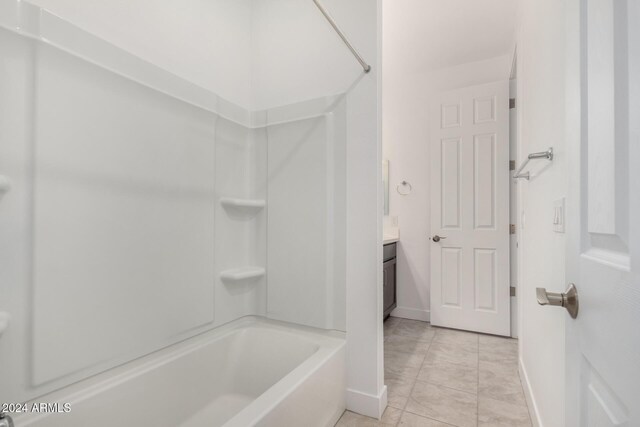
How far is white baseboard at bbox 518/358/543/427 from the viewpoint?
146 centimetres

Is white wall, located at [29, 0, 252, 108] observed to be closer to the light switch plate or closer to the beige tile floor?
the light switch plate

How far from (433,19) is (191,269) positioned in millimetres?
2642

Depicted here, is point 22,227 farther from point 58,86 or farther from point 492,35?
point 492,35

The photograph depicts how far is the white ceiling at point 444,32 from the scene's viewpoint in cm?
230

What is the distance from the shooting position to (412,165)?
3.32 m

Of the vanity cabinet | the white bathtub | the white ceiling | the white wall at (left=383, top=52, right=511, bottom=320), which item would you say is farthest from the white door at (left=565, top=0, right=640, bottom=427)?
the white wall at (left=383, top=52, right=511, bottom=320)

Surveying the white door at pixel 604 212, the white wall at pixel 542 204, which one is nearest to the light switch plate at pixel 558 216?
the white wall at pixel 542 204

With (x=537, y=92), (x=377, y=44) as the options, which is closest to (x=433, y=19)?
(x=377, y=44)

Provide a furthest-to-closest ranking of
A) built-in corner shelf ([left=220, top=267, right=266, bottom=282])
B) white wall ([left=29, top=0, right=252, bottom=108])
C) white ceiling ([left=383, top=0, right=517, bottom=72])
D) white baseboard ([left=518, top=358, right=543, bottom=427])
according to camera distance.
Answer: white ceiling ([left=383, top=0, right=517, bottom=72]) < built-in corner shelf ([left=220, top=267, right=266, bottom=282]) < white baseboard ([left=518, top=358, right=543, bottom=427]) < white wall ([left=29, top=0, right=252, bottom=108])

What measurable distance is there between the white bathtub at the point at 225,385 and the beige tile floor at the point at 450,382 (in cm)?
39

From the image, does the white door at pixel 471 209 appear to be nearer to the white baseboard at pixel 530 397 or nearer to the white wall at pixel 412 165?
the white wall at pixel 412 165

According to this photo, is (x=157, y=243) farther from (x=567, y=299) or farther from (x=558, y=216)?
(x=558, y=216)

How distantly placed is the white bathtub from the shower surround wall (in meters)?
0.08

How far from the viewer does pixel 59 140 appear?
1114 millimetres
